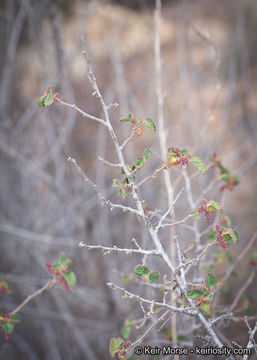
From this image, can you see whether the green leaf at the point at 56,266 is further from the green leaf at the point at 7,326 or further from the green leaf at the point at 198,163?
the green leaf at the point at 198,163

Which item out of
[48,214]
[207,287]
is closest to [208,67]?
[48,214]

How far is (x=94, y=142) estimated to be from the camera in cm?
339

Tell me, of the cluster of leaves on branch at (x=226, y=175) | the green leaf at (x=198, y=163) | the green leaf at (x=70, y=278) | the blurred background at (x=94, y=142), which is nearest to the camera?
the green leaf at (x=198, y=163)

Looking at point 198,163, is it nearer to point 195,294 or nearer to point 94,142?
point 195,294

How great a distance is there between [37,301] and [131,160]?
1267 mm

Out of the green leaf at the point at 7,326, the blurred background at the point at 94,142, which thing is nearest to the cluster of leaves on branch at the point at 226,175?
the blurred background at the point at 94,142

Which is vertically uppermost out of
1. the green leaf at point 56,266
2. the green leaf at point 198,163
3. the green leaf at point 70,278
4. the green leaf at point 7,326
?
the green leaf at point 198,163

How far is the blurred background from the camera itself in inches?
82.9

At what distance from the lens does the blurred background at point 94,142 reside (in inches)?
82.9

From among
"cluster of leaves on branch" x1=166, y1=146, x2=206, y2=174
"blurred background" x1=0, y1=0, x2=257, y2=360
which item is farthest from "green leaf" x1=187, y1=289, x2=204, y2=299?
"blurred background" x1=0, y1=0, x2=257, y2=360

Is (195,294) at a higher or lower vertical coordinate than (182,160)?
lower

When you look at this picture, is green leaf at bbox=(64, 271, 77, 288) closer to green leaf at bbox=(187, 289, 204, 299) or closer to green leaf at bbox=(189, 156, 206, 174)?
green leaf at bbox=(187, 289, 204, 299)

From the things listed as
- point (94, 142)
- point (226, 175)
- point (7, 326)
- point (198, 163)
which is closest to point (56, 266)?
point (7, 326)

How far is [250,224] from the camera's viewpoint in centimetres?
256
